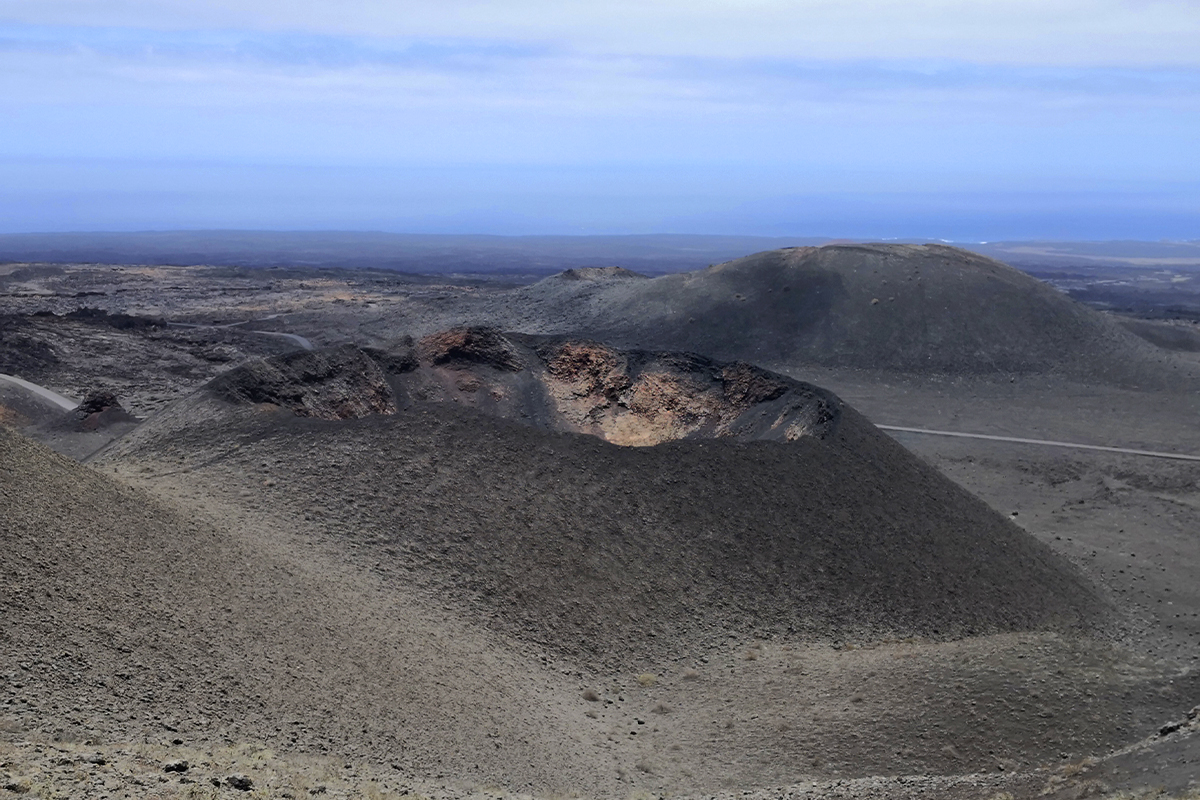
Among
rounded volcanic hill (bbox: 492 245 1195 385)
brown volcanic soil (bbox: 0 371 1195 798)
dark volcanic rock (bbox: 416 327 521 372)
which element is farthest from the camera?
rounded volcanic hill (bbox: 492 245 1195 385)

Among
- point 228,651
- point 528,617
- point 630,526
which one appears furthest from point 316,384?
point 228,651

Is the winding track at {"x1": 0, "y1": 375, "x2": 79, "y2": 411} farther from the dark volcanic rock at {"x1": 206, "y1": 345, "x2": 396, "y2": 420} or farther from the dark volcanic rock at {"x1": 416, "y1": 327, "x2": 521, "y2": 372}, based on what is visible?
the dark volcanic rock at {"x1": 206, "y1": 345, "x2": 396, "y2": 420}

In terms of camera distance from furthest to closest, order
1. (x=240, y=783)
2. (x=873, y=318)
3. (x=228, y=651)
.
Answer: (x=873, y=318), (x=228, y=651), (x=240, y=783)

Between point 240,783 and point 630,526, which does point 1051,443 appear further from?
point 240,783

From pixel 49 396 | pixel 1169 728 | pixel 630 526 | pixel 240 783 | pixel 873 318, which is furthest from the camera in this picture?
pixel 873 318

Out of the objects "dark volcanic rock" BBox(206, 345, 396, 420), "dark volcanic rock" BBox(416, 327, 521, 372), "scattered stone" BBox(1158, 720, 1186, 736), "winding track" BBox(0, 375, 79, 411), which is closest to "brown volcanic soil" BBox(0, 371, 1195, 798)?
"scattered stone" BBox(1158, 720, 1186, 736)

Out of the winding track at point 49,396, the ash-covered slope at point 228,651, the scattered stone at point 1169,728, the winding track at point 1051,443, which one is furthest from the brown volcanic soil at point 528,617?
the winding track at point 49,396

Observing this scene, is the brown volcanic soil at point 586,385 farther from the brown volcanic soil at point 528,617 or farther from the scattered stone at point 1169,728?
the scattered stone at point 1169,728
